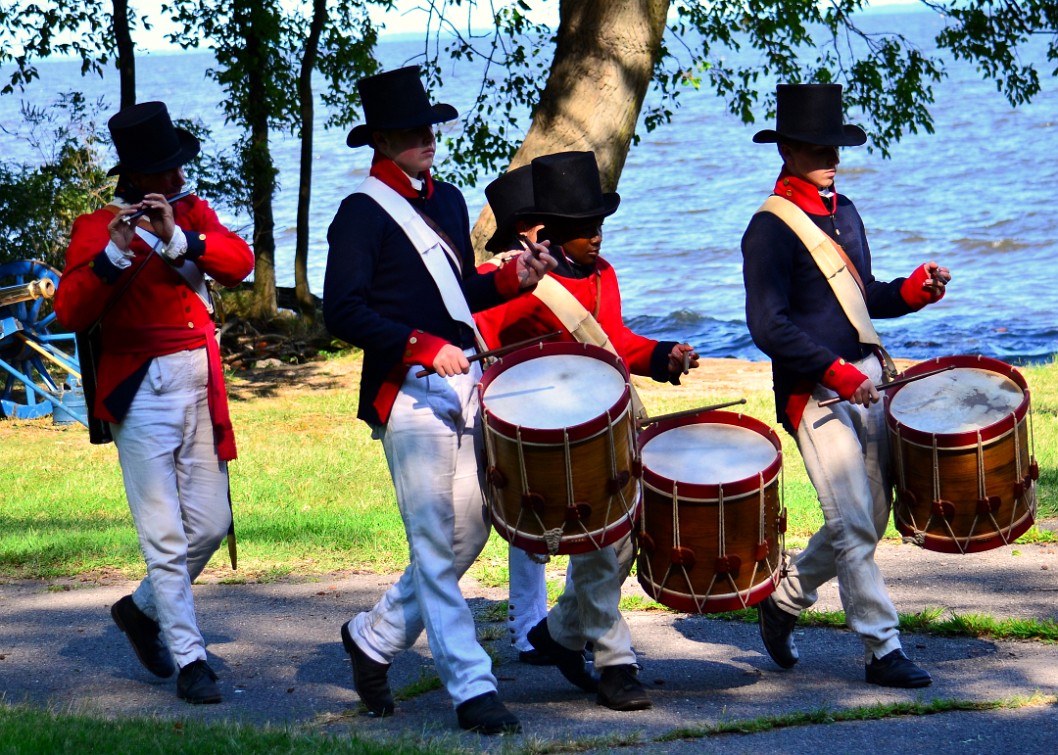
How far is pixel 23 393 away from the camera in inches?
631

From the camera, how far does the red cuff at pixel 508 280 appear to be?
214 inches

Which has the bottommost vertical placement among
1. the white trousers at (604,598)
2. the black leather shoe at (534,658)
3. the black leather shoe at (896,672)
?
the black leather shoe at (534,658)

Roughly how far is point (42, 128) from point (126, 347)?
14.8 meters

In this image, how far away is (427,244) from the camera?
5.42 meters

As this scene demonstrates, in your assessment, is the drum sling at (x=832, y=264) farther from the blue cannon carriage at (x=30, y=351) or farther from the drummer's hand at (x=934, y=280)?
the blue cannon carriage at (x=30, y=351)

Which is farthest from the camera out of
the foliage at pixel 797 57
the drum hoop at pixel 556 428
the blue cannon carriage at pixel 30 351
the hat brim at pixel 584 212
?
the foliage at pixel 797 57

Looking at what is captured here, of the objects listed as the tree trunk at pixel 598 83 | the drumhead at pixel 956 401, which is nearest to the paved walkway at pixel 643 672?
the drumhead at pixel 956 401

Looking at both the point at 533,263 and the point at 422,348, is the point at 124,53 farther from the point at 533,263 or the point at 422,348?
the point at 422,348

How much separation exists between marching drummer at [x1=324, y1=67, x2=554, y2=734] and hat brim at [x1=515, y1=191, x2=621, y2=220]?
294mm

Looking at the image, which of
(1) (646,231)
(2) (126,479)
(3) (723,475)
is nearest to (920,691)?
(3) (723,475)

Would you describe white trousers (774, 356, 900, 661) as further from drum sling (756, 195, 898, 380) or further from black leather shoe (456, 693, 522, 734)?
black leather shoe (456, 693, 522, 734)

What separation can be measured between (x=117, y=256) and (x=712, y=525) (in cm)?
238

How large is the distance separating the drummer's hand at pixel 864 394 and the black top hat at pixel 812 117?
945mm

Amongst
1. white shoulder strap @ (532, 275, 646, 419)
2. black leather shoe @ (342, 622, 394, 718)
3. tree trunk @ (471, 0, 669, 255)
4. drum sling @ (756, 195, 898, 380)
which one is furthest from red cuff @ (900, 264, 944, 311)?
tree trunk @ (471, 0, 669, 255)
